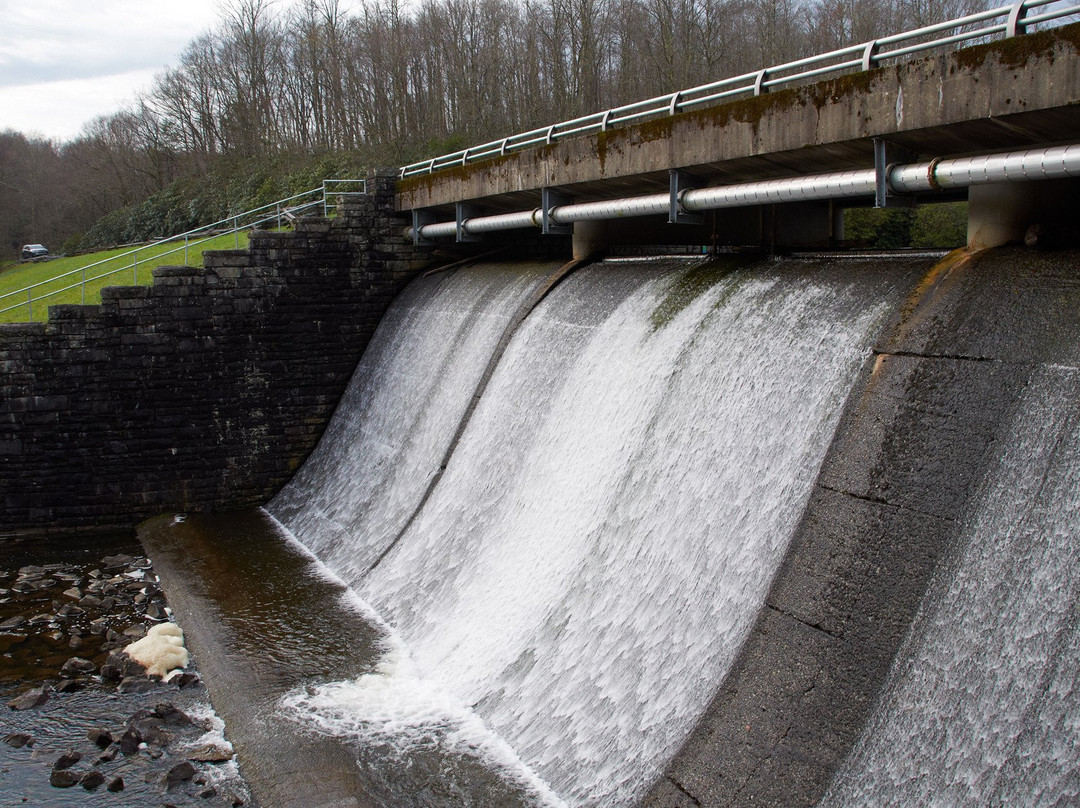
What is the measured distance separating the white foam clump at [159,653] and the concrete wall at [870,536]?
6.26 metres

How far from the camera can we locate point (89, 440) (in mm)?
16141

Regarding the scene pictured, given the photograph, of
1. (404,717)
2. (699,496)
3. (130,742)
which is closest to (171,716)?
(130,742)

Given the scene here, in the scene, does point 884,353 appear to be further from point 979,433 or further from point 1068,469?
point 1068,469

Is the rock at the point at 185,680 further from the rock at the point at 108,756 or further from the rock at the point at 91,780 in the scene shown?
the rock at the point at 91,780

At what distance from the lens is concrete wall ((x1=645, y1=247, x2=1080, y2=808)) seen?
5926mm

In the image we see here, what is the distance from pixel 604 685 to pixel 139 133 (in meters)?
40.1

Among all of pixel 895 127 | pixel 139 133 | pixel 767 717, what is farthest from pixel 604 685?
pixel 139 133

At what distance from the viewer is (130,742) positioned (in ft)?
29.0

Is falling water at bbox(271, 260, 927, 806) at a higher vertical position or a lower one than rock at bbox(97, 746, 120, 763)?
higher

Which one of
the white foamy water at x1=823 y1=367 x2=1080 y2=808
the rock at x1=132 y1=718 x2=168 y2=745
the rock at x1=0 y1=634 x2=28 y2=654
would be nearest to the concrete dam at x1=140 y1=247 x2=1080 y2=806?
the white foamy water at x1=823 y1=367 x2=1080 y2=808

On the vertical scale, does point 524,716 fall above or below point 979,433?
below

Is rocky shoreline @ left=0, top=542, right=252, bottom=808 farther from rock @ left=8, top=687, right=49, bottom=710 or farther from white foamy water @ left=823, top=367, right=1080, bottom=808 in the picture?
white foamy water @ left=823, top=367, right=1080, bottom=808

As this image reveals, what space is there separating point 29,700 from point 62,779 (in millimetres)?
→ 1888

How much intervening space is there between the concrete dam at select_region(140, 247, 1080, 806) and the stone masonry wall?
4622mm
